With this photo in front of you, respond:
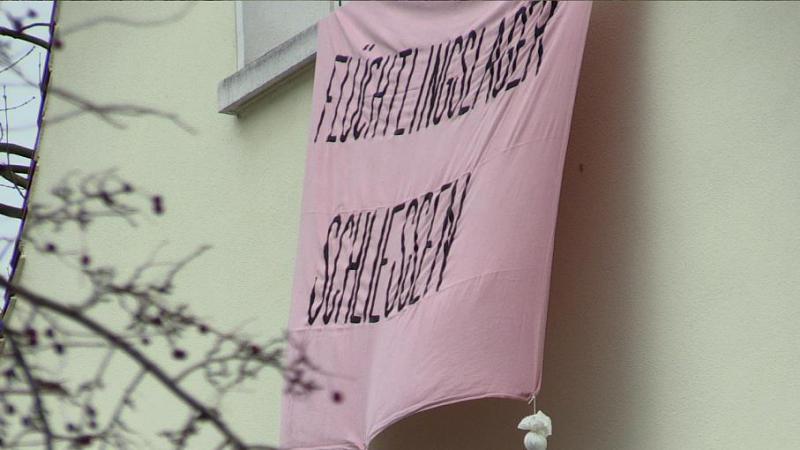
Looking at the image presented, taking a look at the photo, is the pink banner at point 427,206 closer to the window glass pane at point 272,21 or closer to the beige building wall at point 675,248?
the beige building wall at point 675,248

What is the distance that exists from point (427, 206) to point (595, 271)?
675 millimetres

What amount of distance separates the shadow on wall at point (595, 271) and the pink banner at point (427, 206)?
261mm

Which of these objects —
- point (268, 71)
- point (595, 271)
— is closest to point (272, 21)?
point (268, 71)

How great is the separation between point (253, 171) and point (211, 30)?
104cm

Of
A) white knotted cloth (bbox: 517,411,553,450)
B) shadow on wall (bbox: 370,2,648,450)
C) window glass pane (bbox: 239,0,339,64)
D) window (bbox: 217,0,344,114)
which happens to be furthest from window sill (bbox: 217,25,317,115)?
white knotted cloth (bbox: 517,411,553,450)

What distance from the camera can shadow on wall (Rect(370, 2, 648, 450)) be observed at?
18.2 ft

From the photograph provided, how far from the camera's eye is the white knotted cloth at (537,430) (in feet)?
17.5

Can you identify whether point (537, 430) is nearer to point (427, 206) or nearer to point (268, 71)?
point (427, 206)

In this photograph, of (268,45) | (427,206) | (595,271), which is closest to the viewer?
(595,271)

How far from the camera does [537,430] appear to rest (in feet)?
17.6

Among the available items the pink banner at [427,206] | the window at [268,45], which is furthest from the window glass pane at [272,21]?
the pink banner at [427,206]

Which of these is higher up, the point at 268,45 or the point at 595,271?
the point at 268,45

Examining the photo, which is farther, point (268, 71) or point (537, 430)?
point (268, 71)

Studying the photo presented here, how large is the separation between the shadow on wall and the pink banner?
26cm
